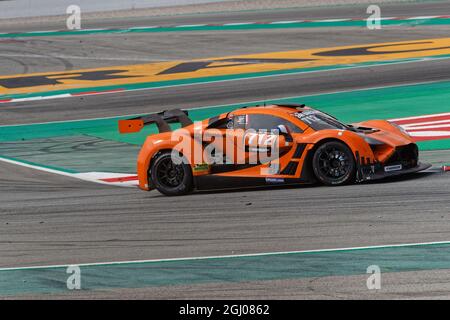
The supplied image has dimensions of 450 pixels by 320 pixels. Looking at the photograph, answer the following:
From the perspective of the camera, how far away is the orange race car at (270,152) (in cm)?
1361

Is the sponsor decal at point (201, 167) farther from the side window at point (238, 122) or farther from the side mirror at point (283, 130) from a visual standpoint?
the side mirror at point (283, 130)

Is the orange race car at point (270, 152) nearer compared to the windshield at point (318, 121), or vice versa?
the orange race car at point (270, 152)

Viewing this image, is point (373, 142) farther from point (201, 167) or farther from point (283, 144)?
point (201, 167)

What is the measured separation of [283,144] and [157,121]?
2310mm

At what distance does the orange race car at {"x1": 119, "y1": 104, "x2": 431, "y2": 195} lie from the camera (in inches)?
536

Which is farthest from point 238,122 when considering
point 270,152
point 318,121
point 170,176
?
point 170,176

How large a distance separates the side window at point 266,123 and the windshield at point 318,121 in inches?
9.2

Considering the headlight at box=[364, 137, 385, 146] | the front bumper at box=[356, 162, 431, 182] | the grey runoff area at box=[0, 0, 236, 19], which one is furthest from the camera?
the grey runoff area at box=[0, 0, 236, 19]

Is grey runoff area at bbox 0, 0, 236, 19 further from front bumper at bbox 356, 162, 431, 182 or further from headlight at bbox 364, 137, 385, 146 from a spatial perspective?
front bumper at bbox 356, 162, 431, 182

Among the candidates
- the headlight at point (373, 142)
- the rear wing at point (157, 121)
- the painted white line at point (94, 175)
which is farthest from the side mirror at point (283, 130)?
the painted white line at point (94, 175)

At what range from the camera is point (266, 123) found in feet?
46.9

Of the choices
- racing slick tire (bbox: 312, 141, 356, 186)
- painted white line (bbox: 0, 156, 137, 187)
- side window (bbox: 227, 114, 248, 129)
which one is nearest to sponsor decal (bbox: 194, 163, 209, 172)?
side window (bbox: 227, 114, 248, 129)

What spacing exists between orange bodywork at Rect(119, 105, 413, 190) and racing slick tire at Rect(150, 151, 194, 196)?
0.10 meters

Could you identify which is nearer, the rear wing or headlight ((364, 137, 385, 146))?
headlight ((364, 137, 385, 146))
